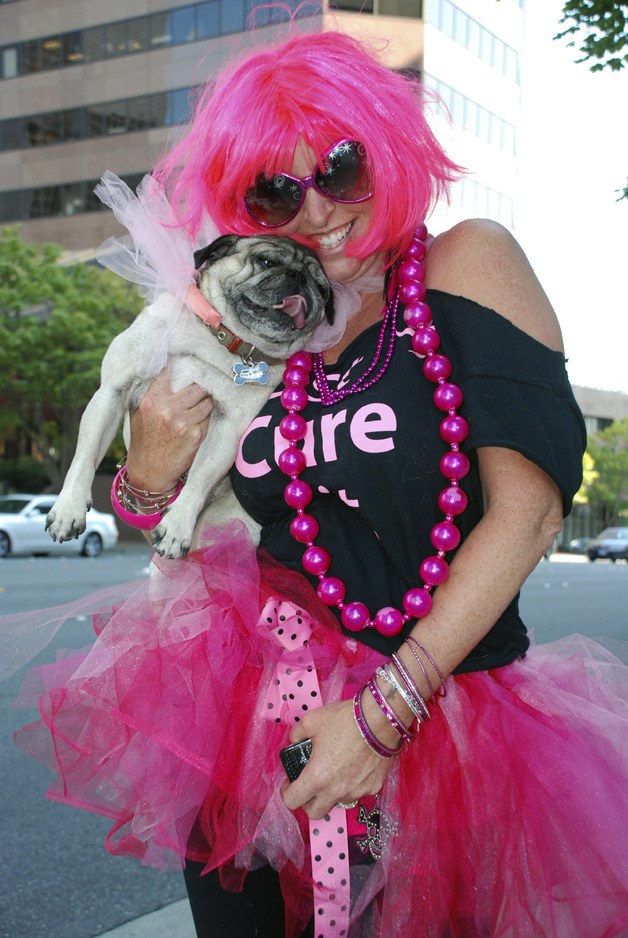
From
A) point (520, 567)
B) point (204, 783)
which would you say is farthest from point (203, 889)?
point (520, 567)

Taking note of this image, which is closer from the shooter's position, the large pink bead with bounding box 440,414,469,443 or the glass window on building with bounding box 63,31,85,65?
the large pink bead with bounding box 440,414,469,443

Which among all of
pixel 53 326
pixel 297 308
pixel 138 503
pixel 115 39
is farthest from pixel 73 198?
pixel 297 308

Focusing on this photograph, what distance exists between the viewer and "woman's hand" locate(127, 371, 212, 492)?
2260 mm

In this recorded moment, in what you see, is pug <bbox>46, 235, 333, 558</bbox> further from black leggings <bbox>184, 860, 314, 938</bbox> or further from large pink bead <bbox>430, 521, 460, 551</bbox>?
black leggings <bbox>184, 860, 314, 938</bbox>

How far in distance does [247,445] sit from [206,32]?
116 ft

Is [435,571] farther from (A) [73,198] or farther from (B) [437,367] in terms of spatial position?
(A) [73,198]

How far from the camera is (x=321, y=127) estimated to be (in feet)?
5.98

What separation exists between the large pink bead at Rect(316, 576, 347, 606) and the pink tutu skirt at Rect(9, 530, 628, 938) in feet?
0.21

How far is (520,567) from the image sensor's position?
5.07 ft

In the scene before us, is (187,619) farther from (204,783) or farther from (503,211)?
(503,211)

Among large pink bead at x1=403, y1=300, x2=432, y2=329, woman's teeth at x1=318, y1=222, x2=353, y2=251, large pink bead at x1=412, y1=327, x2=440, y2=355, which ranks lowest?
large pink bead at x1=412, y1=327, x2=440, y2=355

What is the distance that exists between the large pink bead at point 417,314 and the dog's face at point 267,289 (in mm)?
390

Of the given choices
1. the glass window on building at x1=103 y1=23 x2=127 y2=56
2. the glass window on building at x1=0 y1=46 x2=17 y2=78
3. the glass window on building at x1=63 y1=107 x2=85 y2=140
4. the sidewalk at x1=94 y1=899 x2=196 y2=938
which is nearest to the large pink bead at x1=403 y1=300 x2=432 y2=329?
the sidewalk at x1=94 y1=899 x2=196 y2=938

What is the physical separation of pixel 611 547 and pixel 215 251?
35.1 meters
